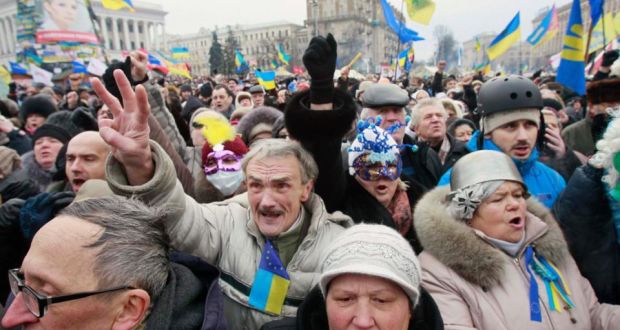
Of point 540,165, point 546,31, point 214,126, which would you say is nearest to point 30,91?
point 214,126

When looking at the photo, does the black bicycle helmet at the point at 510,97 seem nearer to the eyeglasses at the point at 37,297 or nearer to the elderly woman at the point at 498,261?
the elderly woman at the point at 498,261

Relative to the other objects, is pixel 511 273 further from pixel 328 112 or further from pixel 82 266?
pixel 82 266

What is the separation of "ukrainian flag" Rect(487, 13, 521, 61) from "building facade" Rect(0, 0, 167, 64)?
6501cm

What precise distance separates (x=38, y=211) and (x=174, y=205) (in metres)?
0.98

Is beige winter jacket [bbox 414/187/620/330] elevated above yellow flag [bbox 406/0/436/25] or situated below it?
below

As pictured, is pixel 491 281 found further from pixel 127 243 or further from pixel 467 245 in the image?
pixel 127 243

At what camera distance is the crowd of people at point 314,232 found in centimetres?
146

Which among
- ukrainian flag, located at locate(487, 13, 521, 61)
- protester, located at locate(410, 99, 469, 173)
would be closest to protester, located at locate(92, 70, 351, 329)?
protester, located at locate(410, 99, 469, 173)

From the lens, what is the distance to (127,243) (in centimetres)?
148

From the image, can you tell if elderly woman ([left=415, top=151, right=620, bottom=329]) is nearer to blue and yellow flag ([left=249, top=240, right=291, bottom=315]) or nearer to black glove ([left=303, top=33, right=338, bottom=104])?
blue and yellow flag ([left=249, top=240, right=291, bottom=315])

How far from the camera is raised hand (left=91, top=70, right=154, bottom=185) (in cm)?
182

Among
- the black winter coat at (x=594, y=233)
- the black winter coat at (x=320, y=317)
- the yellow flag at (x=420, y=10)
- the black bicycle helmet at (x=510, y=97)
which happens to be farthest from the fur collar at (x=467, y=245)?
the yellow flag at (x=420, y=10)

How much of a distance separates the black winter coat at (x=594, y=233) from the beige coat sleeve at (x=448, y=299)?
0.80m

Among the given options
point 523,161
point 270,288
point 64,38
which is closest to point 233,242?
point 270,288
